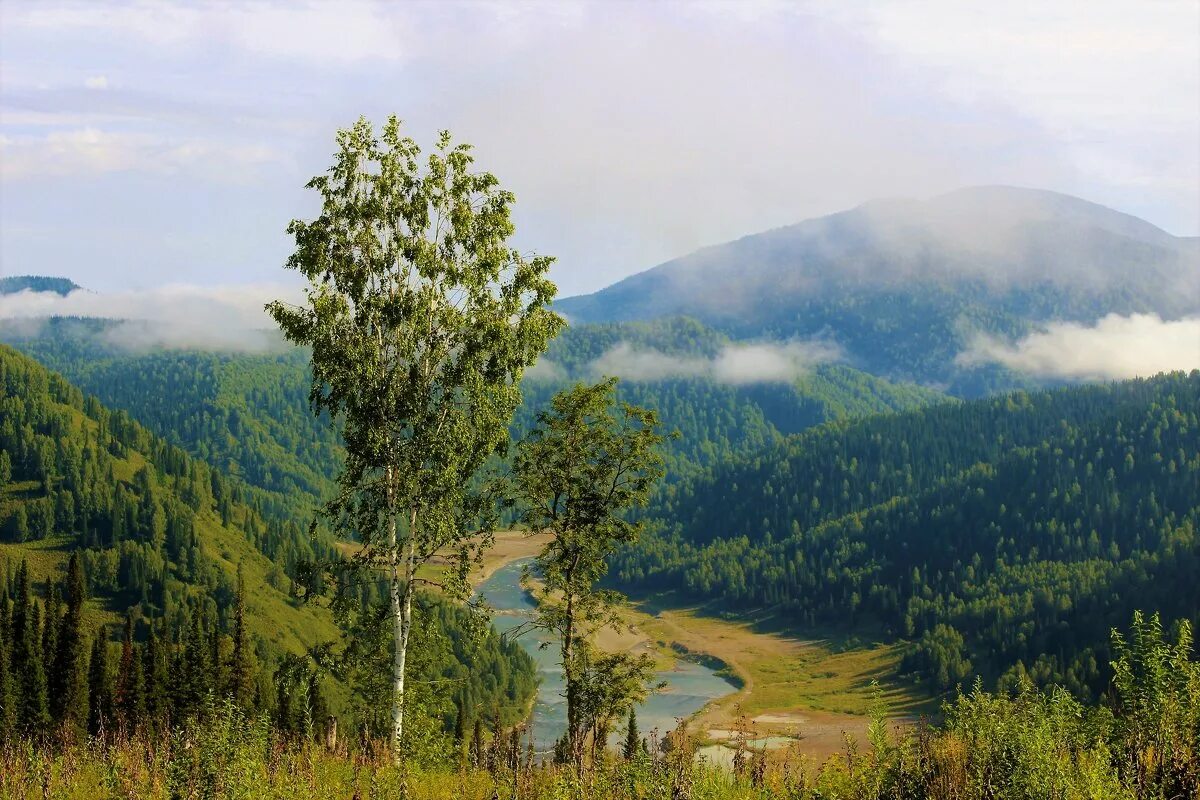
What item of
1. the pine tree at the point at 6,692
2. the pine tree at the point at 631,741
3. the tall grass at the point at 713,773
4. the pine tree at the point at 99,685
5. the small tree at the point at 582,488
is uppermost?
the small tree at the point at 582,488

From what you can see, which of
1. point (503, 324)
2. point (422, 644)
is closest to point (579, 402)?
point (503, 324)

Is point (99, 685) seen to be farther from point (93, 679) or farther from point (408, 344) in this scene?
point (408, 344)

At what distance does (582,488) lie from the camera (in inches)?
1817

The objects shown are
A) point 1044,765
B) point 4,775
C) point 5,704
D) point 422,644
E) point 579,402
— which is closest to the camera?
point 1044,765

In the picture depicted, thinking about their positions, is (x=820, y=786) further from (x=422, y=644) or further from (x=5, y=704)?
(x=5, y=704)

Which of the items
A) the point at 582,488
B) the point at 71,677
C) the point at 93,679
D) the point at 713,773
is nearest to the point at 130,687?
the point at 71,677

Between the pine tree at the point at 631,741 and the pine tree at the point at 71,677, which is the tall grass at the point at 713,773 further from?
the pine tree at the point at 71,677

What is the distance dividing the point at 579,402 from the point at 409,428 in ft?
30.6

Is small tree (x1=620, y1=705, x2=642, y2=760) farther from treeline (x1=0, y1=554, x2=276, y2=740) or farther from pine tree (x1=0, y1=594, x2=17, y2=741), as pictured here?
pine tree (x1=0, y1=594, x2=17, y2=741)

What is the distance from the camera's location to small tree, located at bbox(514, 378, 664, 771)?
4541 cm

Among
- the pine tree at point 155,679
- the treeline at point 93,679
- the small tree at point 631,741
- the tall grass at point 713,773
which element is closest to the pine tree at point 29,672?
the treeline at point 93,679

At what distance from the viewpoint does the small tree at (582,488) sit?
4541cm

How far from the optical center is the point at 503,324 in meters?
37.9

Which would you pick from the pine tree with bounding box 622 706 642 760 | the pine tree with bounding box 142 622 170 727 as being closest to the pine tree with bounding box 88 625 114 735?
the pine tree with bounding box 142 622 170 727
